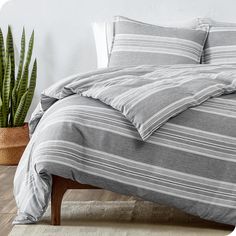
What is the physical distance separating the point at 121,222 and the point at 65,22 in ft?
8.56

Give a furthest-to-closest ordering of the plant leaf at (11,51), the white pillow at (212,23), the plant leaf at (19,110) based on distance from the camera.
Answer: the white pillow at (212,23)
the plant leaf at (11,51)
the plant leaf at (19,110)

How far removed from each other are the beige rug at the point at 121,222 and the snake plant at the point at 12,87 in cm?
152

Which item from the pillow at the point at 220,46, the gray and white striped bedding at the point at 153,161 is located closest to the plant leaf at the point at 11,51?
the pillow at the point at 220,46

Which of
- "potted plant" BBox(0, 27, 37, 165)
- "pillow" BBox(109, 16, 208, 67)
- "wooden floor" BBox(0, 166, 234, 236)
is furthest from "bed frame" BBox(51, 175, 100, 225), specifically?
"potted plant" BBox(0, 27, 37, 165)

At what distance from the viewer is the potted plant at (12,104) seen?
4.93 meters

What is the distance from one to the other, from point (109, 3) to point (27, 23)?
26.1 inches

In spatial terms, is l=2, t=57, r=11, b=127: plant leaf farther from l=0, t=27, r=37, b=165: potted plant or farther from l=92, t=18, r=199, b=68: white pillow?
l=92, t=18, r=199, b=68: white pillow

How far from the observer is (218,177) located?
301cm

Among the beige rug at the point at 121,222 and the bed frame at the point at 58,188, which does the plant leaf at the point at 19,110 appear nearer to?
the beige rug at the point at 121,222

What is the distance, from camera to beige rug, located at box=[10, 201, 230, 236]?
2.98 meters

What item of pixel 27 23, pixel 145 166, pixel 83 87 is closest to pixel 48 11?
pixel 27 23

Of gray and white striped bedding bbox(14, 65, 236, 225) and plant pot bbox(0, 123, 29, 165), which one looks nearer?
gray and white striped bedding bbox(14, 65, 236, 225)

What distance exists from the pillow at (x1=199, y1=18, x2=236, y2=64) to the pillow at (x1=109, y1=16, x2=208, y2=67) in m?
0.06

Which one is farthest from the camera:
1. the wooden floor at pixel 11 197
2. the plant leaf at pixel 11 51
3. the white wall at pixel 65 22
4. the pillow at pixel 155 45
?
the white wall at pixel 65 22
